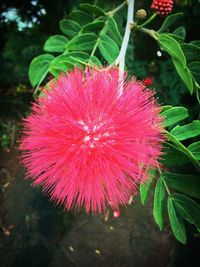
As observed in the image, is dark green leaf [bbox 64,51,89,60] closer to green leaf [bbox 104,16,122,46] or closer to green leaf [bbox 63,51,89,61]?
green leaf [bbox 63,51,89,61]

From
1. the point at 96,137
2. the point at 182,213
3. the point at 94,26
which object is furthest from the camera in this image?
the point at 94,26

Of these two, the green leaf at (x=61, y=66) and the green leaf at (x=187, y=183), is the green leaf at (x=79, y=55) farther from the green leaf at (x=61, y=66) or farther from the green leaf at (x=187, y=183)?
the green leaf at (x=187, y=183)

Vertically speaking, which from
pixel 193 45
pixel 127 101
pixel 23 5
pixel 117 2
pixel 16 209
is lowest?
pixel 16 209

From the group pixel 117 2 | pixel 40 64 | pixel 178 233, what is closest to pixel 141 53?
pixel 117 2

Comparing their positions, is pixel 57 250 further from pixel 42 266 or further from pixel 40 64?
pixel 40 64

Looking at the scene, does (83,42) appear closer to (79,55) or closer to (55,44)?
(79,55)

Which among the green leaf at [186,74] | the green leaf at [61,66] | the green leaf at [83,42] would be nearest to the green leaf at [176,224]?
the green leaf at [186,74]

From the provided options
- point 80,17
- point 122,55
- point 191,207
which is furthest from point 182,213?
point 80,17
